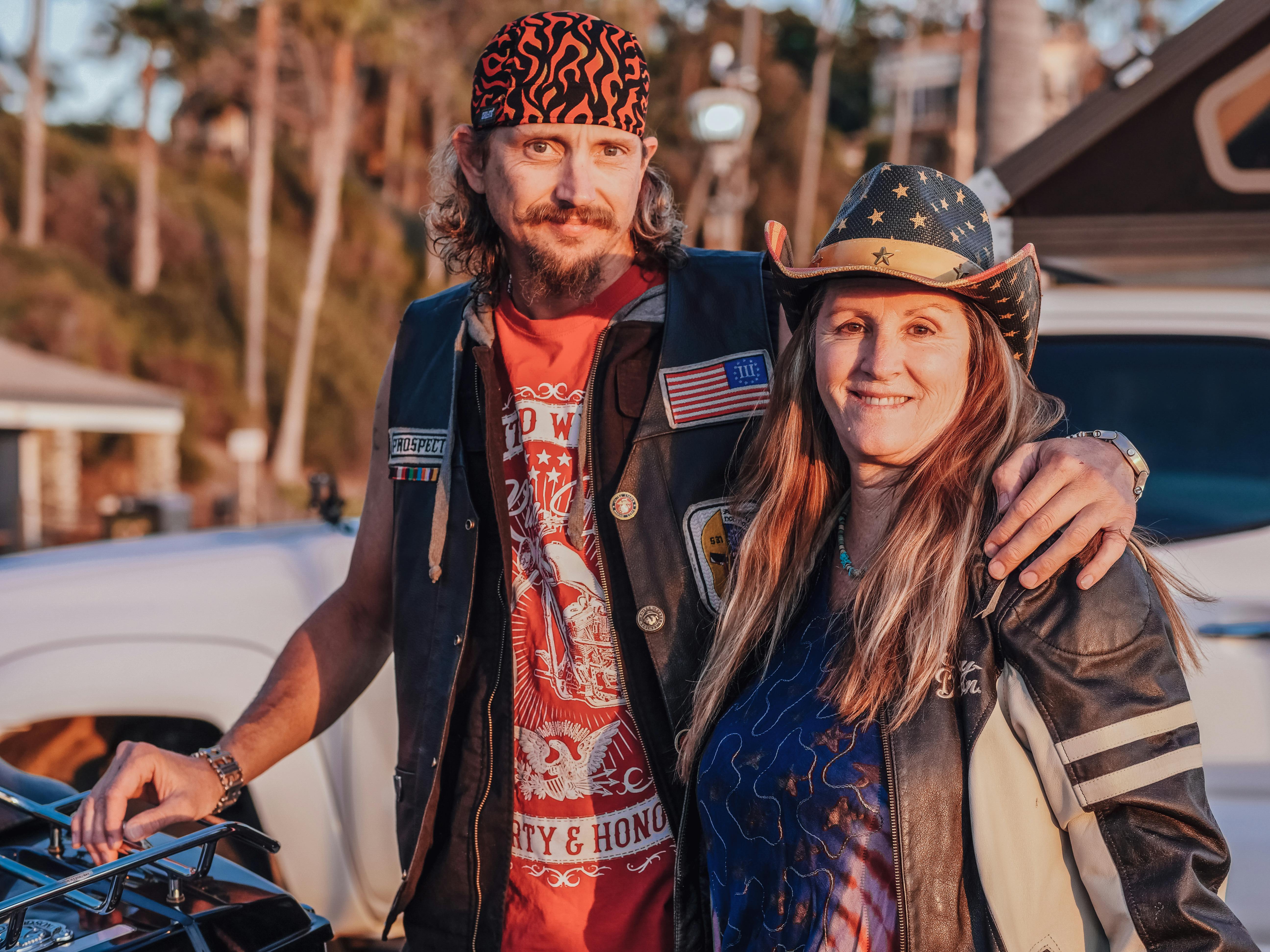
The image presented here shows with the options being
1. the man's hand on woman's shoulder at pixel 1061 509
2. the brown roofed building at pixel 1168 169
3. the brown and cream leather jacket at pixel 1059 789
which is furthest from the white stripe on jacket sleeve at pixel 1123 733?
the brown roofed building at pixel 1168 169

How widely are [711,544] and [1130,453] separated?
695 millimetres

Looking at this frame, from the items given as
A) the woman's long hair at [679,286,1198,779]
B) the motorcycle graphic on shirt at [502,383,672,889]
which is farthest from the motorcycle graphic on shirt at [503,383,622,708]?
the woman's long hair at [679,286,1198,779]

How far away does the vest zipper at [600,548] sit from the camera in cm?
210

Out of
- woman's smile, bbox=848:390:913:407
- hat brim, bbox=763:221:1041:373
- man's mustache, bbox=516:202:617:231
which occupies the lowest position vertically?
woman's smile, bbox=848:390:913:407

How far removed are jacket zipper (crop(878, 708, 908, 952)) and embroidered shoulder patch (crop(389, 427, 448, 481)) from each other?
1.03 metres

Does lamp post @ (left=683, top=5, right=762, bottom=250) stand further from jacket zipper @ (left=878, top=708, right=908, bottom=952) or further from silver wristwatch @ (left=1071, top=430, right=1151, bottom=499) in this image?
jacket zipper @ (left=878, top=708, right=908, bottom=952)

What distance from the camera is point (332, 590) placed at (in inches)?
130

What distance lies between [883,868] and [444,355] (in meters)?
1.25

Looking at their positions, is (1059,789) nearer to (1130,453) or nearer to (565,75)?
(1130,453)

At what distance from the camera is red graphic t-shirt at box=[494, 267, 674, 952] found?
212 cm

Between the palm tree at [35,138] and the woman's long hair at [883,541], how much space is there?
32.5m

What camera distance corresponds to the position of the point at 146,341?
30938mm

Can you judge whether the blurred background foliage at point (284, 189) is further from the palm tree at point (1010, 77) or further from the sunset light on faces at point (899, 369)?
the sunset light on faces at point (899, 369)

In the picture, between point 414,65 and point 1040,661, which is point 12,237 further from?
point 1040,661
